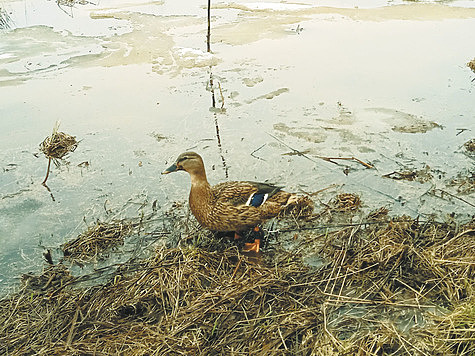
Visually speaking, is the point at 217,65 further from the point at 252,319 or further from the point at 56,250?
the point at 252,319

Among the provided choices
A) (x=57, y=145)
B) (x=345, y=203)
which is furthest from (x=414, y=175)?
(x=57, y=145)

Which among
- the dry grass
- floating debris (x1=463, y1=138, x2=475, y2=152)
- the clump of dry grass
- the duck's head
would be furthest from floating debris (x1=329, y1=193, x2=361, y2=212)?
the clump of dry grass

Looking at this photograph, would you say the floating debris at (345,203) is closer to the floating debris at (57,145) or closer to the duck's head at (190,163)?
the duck's head at (190,163)

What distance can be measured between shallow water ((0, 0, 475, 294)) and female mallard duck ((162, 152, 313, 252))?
0.60 metres

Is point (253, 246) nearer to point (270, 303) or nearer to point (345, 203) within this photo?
point (270, 303)

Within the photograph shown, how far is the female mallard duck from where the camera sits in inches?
116

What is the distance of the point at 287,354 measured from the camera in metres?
2.14

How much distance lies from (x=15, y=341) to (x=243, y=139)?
287cm

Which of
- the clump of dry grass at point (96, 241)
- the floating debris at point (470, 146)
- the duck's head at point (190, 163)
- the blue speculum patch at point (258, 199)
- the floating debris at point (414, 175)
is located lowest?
the clump of dry grass at point (96, 241)

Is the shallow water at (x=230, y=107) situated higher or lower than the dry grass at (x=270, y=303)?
higher

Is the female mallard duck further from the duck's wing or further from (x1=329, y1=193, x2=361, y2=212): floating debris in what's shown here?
(x1=329, y1=193, x2=361, y2=212): floating debris

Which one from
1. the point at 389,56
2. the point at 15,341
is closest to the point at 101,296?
the point at 15,341

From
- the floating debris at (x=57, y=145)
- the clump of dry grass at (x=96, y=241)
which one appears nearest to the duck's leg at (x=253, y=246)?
the clump of dry grass at (x=96, y=241)

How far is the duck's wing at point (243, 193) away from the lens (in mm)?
3002
